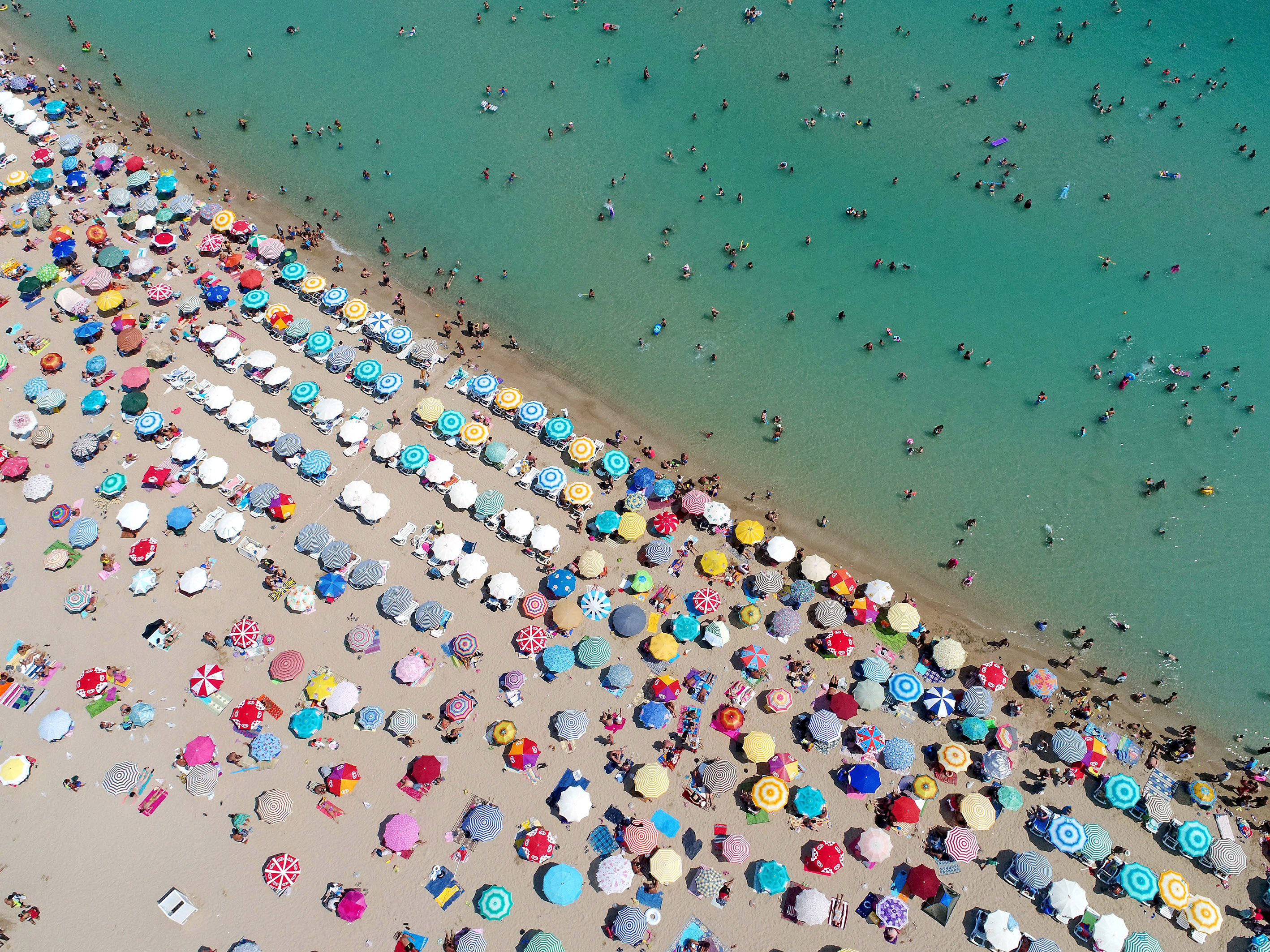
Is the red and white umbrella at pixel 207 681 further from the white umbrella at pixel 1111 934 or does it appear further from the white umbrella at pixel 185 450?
the white umbrella at pixel 1111 934

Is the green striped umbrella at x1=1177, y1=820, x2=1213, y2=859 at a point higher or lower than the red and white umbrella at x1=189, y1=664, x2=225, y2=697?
higher

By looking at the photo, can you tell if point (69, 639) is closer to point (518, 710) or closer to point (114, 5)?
point (518, 710)

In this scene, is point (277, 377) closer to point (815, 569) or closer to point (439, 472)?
point (439, 472)

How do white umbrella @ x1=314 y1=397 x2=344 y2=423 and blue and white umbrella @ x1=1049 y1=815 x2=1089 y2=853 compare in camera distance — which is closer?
blue and white umbrella @ x1=1049 y1=815 x2=1089 y2=853

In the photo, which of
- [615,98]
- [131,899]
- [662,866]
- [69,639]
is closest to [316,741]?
[131,899]

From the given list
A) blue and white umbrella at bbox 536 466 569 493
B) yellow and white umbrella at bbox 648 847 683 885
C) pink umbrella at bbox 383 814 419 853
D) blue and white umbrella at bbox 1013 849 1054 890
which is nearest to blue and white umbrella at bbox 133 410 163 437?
blue and white umbrella at bbox 536 466 569 493

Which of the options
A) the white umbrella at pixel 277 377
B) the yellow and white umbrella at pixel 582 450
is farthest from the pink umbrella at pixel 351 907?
the white umbrella at pixel 277 377

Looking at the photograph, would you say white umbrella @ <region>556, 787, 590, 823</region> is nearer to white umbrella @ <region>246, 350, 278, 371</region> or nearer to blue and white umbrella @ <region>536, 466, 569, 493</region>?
blue and white umbrella @ <region>536, 466, 569, 493</region>
